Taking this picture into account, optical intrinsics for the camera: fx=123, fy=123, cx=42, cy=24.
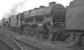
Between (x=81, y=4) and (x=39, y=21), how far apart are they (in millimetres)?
6650

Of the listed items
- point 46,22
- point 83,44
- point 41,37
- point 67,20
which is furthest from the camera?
point 41,37

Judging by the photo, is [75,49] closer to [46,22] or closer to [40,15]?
[46,22]

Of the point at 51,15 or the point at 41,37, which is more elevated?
the point at 51,15

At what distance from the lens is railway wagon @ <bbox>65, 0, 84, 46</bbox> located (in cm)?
905

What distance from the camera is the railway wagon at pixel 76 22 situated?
905cm

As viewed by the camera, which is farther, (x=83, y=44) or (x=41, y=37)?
(x=41, y=37)

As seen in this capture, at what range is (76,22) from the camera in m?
9.34

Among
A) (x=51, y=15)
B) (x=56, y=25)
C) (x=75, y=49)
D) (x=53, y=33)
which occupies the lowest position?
(x=75, y=49)

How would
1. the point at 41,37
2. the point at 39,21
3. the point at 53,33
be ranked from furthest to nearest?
the point at 39,21
the point at 41,37
the point at 53,33

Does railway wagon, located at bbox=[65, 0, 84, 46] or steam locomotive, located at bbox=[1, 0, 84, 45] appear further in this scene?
steam locomotive, located at bbox=[1, 0, 84, 45]

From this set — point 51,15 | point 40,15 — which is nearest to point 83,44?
point 51,15

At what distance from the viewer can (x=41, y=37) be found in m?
14.1

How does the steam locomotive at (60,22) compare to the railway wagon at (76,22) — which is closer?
the railway wagon at (76,22)

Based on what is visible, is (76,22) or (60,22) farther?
(60,22)
